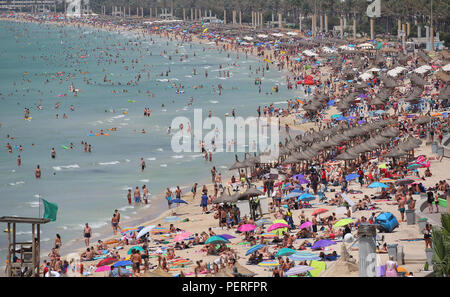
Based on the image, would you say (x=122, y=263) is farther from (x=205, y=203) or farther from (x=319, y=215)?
(x=205, y=203)

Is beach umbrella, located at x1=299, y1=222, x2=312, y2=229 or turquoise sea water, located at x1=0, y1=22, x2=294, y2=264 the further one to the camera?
turquoise sea water, located at x1=0, y1=22, x2=294, y2=264

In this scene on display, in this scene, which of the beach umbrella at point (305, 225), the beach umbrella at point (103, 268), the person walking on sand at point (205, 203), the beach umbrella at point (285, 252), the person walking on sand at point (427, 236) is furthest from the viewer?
the person walking on sand at point (205, 203)

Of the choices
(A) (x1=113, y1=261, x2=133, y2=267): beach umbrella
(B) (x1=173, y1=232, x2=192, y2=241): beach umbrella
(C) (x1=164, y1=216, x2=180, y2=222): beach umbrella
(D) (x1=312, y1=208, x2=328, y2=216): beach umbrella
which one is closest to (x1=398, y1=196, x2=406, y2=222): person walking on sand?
(D) (x1=312, y1=208, x2=328, y2=216): beach umbrella

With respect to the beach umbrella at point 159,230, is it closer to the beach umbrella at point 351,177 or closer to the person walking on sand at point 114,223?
the person walking on sand at point 114,223

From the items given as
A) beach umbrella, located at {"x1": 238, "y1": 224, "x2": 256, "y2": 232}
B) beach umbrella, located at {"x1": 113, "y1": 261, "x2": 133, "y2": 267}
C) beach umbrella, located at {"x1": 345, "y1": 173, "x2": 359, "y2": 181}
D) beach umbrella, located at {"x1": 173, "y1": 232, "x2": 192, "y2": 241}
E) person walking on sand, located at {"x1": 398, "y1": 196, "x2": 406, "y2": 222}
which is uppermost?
beach umbrella, located at {"x1": 345, "y1": 173, "x2": 359, "y2": 181}

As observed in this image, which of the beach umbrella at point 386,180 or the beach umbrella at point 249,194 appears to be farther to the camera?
the beach umbrella at point 386,180

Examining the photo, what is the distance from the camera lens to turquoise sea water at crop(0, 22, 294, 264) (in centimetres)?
3362

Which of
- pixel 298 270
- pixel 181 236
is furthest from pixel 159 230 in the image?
pixel 298 270

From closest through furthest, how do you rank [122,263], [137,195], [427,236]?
1. [427,236]
2. [122,263]
3. [137,195]

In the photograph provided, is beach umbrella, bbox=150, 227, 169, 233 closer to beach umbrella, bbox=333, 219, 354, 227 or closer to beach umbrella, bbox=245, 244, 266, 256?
beach umbrella, bbox=245, 244, 266, 256

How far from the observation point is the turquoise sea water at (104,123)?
110 ft

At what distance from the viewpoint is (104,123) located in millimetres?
59188

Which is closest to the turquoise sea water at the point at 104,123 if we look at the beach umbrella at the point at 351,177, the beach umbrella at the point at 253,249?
the beach umbrella at the point at 351,177
